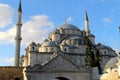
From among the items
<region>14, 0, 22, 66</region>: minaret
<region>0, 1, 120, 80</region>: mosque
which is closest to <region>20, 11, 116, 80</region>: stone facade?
<region>0, 1, 120, 80</region>: mosque

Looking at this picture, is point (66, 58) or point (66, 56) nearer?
point (66, 58)

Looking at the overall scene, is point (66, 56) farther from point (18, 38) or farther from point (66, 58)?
point (18, 38)

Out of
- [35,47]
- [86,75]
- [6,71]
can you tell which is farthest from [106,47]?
[6,71]

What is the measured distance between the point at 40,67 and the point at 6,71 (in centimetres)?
426

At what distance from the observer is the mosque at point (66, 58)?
25.5m

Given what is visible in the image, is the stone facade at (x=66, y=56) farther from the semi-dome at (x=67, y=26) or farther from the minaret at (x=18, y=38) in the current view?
the minaret at (x=18, y=38)

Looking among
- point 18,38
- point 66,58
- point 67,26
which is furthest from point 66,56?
point 67,26

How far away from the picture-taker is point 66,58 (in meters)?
26.3

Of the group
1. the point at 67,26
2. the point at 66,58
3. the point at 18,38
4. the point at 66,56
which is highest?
the point at 67,26

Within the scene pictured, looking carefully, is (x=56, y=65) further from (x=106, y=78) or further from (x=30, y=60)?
(x=30, y=60)

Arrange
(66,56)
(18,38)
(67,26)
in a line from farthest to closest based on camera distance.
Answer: (67,26)
(18,38)
(66,56)

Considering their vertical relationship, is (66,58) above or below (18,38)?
below

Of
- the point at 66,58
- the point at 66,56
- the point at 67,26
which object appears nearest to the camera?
the point at 66,58

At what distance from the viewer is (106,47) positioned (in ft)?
145
